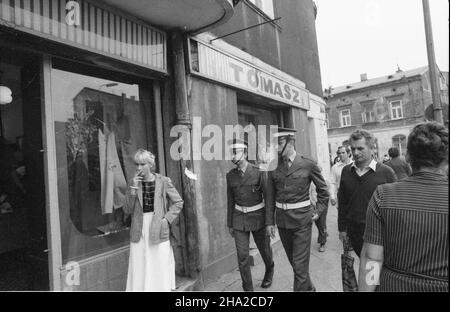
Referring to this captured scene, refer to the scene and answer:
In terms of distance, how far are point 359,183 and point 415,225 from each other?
5.62 ft

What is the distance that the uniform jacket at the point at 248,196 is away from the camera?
412cm

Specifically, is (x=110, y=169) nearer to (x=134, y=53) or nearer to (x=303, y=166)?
(x=134, y=53)

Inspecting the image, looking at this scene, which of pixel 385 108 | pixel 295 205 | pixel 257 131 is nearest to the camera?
pixel 295 205

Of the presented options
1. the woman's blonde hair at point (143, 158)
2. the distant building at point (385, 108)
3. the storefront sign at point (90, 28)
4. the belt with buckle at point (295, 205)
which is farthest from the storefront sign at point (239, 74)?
the distant building at point (385, 108)

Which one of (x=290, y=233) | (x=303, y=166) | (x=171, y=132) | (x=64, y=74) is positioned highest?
(x=64, y=74)

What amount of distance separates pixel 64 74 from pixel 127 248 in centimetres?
228

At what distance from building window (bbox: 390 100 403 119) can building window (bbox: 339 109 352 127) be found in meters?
4.20

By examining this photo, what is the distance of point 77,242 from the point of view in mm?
3879

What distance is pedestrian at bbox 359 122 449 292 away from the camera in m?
1.65

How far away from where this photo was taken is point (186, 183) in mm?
4797

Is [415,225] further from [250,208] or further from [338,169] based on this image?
[338,169]

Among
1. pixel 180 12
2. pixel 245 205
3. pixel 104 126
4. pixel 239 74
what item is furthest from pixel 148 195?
pixel 239 74

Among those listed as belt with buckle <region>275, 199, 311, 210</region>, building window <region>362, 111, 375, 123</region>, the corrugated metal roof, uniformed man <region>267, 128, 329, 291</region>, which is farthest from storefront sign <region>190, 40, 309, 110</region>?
the corrugated metal roof
